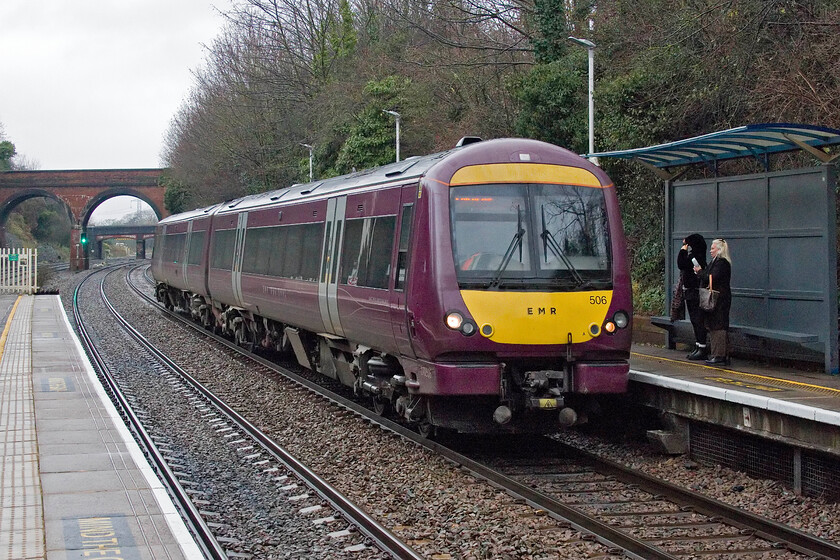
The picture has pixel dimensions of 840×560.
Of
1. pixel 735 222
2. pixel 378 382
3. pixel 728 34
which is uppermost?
pixel 728 34

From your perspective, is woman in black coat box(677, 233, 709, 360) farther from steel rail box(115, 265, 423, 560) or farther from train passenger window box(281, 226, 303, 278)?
train passenger window box(281, 226, 303, 278)

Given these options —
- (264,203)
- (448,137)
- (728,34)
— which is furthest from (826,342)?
(448,137)

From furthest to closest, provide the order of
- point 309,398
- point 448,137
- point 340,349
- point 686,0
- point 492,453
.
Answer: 1. point 448,137
2. point 686,0
3. point 309,398
4. point 340,349
5. point 492,453

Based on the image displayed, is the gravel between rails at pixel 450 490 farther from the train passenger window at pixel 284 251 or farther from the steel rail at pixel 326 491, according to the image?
the train passenger window at pixel 284 251

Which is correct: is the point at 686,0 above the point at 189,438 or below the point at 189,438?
above

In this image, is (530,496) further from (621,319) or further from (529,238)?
(529,238)

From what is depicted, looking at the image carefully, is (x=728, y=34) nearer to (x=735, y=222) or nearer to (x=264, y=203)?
(x=735, y=222)

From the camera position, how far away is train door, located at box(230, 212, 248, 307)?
18469mm

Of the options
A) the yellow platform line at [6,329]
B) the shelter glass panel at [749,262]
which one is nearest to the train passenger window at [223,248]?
the yellow platform line at [6,329]

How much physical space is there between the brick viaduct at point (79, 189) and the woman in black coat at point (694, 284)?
72203mm

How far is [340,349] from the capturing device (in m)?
12.8

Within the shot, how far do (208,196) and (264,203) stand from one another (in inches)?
1744

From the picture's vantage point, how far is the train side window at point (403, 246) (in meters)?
9.71

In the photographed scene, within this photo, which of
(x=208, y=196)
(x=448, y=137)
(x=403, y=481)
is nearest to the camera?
(x=403, y=481)
